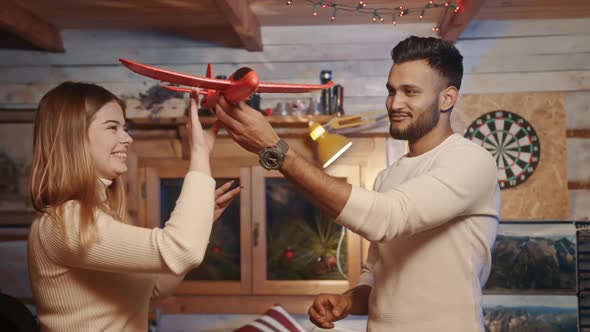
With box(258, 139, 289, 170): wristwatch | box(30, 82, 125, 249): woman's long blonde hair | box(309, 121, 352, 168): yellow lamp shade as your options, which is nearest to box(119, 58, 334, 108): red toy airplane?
box(258, 139, 289, 170): wristwatch

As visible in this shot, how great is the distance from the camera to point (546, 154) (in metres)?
3.75

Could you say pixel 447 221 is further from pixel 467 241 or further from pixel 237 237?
pixel 237 237

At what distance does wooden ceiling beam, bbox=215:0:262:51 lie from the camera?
2979 mm

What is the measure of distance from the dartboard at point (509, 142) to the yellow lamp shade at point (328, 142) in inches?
34.7

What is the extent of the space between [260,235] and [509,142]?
175 cm

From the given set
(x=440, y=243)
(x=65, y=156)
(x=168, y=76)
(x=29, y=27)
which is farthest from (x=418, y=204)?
(x=29, y=27)

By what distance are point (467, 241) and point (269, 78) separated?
2480mm

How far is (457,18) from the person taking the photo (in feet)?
10.7

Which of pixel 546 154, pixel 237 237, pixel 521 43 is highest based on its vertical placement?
pixel 521 43

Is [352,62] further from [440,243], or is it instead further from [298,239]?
[440,243]

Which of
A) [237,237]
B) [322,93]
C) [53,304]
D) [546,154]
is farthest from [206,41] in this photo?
[53,304]

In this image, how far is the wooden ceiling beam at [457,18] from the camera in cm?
301

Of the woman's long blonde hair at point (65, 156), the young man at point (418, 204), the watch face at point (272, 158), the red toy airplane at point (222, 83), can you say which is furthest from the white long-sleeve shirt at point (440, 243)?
the woman's long blonde hair at point (65, 156)

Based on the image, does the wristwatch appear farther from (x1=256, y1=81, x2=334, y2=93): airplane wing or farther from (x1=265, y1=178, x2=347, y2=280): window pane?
(x1=265, y1=178, x2=347, y2=280): window pane
